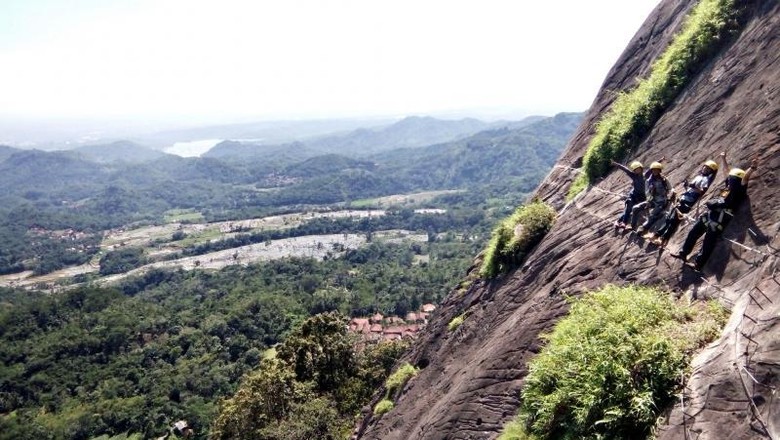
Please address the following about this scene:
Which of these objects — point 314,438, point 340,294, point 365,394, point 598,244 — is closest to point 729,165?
point 598,244

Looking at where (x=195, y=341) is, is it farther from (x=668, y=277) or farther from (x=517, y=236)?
(x=668, y=277)

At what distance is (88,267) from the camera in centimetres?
16175

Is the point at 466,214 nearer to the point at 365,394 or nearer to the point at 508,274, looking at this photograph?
the point at 365,394

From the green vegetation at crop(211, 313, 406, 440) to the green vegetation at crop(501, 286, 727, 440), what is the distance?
16048 millimetres

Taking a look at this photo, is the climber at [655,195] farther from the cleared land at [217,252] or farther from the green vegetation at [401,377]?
the cleared land at [217,252]

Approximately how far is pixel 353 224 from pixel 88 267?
8945 cm

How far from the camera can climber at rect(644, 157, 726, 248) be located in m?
7.62

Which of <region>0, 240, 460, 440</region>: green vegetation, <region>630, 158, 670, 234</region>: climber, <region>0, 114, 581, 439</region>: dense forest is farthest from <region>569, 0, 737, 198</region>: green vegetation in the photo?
<region>0, 240, 460, 440</region>: green vegetation

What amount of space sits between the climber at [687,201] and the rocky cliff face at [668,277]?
141mm

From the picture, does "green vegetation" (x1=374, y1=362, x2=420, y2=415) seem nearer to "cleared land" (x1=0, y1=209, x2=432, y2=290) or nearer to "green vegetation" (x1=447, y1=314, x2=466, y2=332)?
"green vegetation" (x1=447, y1=314, x2=466, y2=332)

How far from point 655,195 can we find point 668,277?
1894 millimetres

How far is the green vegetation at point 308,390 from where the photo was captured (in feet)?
70.6

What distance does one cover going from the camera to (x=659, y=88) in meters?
10.9

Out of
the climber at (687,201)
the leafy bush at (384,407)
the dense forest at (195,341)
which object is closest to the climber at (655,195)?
the climber at (687,201)
